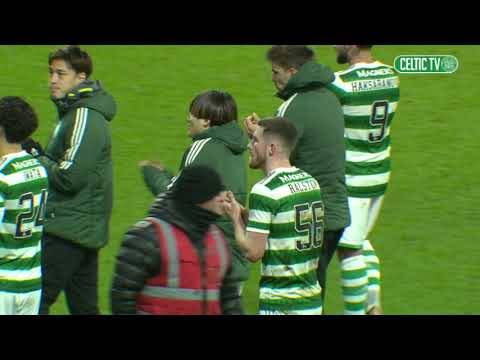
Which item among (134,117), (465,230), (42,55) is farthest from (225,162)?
(42,55)

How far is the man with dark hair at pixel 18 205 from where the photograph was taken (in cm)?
825

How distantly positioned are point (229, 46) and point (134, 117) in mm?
1932

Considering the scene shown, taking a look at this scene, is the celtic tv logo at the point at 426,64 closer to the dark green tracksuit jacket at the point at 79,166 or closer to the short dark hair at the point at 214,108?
the short dark hair at the point at 214,108

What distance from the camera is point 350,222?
958 centimetres

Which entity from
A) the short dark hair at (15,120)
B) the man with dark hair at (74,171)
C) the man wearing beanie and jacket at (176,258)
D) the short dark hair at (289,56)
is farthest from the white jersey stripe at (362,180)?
the man wearing beanie and jacket at (176,258)

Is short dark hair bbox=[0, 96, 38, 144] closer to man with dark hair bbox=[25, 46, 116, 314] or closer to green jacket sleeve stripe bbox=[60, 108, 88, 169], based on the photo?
man with dark hair bbox=[25, 46, 116, 314]

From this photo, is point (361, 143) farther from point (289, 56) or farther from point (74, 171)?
point (74, 171)

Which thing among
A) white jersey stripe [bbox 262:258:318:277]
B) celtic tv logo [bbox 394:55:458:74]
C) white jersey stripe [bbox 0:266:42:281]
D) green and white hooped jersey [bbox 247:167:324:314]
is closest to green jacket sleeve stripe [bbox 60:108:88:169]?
white jersey stripe [bbox 0:266:42:281]

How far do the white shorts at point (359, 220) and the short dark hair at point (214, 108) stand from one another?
5.29 ft

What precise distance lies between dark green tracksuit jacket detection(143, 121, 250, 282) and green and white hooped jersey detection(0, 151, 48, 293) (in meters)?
0.75

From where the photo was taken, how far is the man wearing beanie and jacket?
6988 mm

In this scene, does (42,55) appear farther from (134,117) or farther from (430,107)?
(430,107)

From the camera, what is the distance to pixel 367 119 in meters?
10.1
